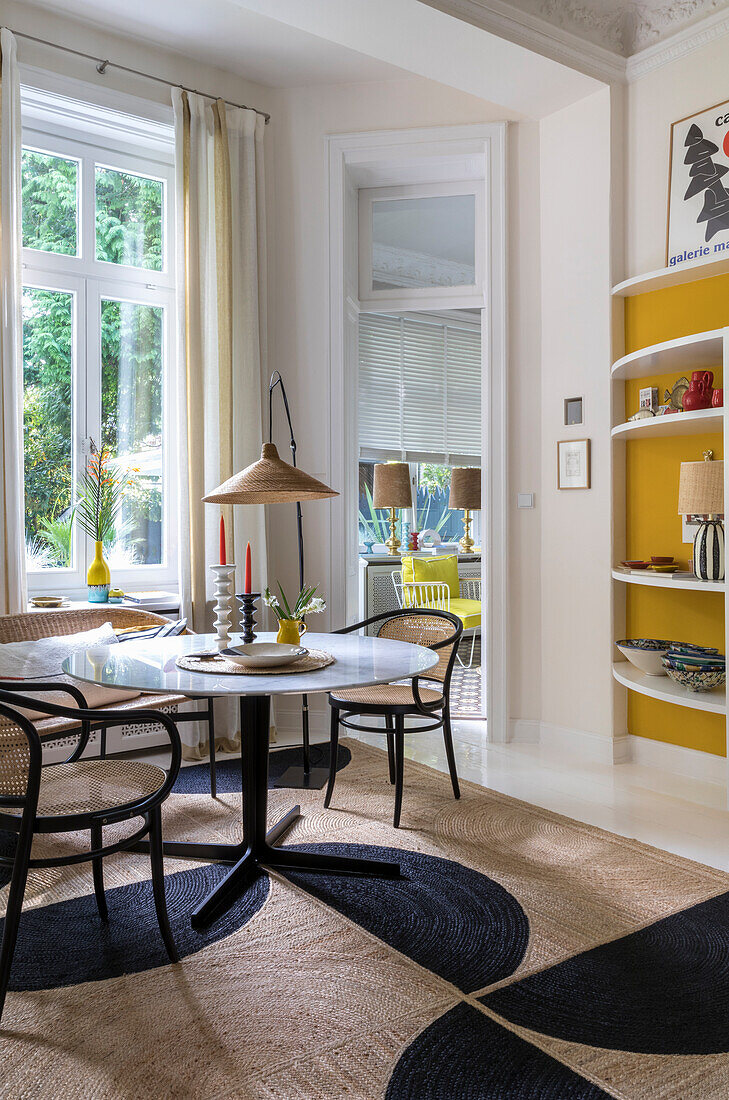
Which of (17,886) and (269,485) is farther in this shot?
(269,485)

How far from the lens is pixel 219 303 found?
4082 millimetres

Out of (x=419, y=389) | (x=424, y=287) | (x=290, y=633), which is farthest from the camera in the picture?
(x=419, y=389)

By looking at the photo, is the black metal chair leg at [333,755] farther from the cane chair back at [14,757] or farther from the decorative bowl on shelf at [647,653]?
the cane chair back at [14,757]

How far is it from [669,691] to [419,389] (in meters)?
4.41

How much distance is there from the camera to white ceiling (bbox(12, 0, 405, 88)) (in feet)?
12.4

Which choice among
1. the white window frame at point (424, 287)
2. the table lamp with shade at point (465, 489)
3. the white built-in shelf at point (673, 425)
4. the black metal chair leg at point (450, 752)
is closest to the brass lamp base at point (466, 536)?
the table lamp with shade at point (465, 489)

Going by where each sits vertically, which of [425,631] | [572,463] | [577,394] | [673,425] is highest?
[577,394]

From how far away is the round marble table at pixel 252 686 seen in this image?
2217 mm

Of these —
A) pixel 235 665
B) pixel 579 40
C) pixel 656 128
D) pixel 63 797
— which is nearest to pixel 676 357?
pixel 656 128

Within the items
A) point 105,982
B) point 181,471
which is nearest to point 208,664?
point 105,982

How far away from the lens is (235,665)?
2.48 metres

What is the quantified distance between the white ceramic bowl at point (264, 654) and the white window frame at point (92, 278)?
1.74 metres

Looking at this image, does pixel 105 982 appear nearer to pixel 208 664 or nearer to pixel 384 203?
pixel 208 664

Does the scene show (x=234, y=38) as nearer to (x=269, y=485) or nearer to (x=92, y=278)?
(x=92, y=278)
